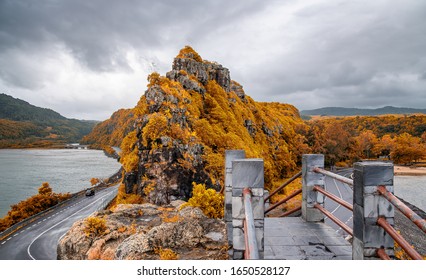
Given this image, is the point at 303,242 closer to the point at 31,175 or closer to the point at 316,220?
the point at 316,220

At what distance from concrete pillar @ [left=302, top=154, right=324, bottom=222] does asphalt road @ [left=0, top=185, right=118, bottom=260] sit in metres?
24.7

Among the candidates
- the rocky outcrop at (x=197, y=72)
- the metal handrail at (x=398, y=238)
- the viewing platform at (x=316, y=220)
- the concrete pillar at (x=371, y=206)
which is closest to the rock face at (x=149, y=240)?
the viewing platform at (x=316, y=220)

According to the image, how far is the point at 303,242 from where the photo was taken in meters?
4.90

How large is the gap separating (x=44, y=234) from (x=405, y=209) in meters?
34.2

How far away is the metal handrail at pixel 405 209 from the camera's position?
2.55m

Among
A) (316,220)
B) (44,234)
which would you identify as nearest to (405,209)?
(316,220)

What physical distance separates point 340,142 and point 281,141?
11.6 m

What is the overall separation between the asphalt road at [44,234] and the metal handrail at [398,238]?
1048 inches

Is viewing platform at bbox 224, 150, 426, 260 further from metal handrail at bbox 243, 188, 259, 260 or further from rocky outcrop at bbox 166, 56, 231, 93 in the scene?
rocky outcrop at bbox 166, 56, 231, 93

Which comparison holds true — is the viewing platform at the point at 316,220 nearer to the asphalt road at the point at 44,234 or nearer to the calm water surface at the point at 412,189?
the asphalt road at the point at 44,234

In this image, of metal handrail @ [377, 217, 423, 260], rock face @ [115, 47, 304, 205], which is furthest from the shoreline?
metal handrail @ [377, 217, 423, 260]
